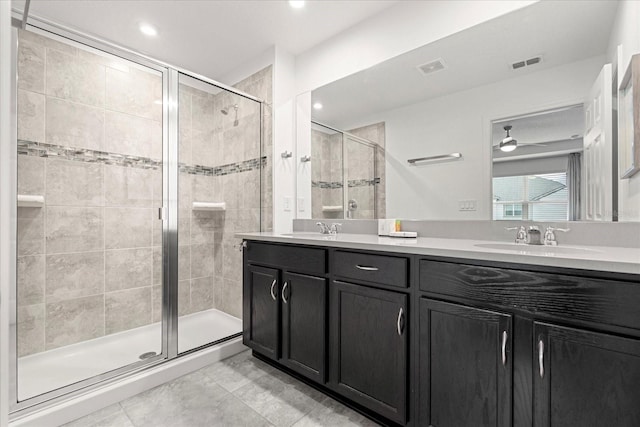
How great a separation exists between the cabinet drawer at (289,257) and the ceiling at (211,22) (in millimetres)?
1685

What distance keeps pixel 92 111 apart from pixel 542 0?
2948 millimetres

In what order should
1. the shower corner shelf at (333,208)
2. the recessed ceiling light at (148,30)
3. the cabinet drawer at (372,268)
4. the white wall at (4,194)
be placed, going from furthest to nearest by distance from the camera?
the shower corner shelf at (333,208)
the recessed ceiling light at (148,30)
the cabinet drawer at (372,268)
the white wall at (4,194)

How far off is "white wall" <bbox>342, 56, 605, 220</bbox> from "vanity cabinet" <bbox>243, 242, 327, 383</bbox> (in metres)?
0.76

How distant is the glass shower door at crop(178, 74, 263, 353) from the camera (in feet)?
7.73

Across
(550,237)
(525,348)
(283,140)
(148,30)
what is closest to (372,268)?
(525,348)

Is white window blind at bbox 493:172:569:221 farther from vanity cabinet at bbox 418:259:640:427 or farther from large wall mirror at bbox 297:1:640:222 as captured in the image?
vanity cabinet at bbox 418:259:640:427

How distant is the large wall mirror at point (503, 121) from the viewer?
142 centimetres

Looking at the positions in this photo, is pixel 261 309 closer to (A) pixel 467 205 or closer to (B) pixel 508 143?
(A) pixel 467 205

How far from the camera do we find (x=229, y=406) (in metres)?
1.67

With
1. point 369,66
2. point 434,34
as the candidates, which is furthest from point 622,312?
point 369,66

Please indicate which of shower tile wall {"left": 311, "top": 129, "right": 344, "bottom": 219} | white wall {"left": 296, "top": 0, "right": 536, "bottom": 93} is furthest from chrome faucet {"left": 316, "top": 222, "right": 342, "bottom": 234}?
white wall {"left": 296, "top": 0, "right": 536, "bottom": 93}

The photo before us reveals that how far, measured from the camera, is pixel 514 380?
1.07 meters

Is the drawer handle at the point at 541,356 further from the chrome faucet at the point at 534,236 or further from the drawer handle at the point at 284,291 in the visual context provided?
the drawer handle at the point at 284,291

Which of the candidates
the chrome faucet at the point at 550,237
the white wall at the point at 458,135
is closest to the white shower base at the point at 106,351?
the white wall at the point at 458,135
